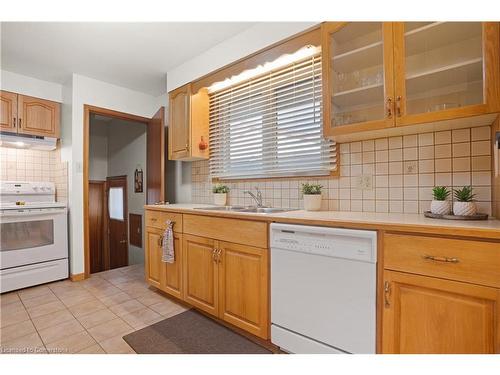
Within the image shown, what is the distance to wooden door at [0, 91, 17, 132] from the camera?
275 cm

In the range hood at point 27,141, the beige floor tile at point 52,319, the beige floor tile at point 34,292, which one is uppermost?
the range hood at point 27,141

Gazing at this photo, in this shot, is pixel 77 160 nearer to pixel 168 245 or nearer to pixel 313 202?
pixel 168 245

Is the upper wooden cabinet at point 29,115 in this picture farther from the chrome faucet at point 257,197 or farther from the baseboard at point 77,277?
the chrome faucet at point 257,197

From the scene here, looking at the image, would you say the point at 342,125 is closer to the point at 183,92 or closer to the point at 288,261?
the point at 288,261

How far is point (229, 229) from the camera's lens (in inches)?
69.8

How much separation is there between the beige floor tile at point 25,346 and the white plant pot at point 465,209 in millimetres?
2591

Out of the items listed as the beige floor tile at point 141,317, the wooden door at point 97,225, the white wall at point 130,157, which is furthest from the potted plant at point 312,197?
the wooden door at point 97,225

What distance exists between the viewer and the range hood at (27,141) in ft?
9.23

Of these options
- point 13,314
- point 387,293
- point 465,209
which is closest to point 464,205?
point 465,209

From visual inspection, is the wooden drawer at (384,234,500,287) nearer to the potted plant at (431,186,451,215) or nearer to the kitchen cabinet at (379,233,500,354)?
the kitchen cabinet at (379,233,500,354)

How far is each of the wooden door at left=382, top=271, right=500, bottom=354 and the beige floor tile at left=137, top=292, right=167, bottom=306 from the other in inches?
76.1

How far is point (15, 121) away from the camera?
282 cm

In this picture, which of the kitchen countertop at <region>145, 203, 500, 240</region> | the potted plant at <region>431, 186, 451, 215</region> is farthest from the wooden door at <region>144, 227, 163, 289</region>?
the potted plant at <region>431, 186, 451, 215</region>
